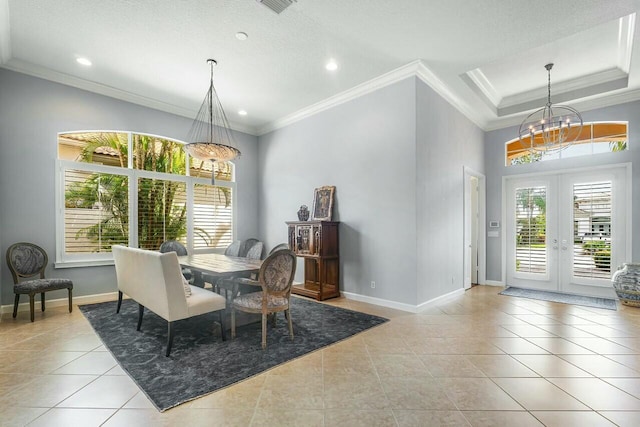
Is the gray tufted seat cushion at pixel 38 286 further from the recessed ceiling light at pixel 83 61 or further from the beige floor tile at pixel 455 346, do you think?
the beige floor tile at pixel 455 346

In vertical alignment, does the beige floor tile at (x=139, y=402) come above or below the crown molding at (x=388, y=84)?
below

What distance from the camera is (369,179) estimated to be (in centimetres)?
476

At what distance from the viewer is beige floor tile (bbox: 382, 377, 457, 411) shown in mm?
2043

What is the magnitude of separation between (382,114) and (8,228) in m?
5.65

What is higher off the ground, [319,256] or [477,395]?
[319,256]

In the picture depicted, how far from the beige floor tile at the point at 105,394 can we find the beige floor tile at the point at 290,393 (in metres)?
0.76

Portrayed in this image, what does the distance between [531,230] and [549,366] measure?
13.1 feet

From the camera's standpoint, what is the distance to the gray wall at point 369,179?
4289 mm

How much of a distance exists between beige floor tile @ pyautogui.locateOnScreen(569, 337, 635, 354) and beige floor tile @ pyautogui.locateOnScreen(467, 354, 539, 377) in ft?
3.28

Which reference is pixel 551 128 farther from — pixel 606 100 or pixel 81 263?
pixel 81 263

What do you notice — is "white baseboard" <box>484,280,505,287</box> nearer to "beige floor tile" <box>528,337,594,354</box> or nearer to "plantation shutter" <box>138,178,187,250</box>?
"beige floor tile" <box>528,337,594,354</box>

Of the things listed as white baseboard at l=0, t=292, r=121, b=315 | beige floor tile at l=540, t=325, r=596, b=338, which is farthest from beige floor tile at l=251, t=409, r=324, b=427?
white baseboard at l=0, t=292, r=121, b=315

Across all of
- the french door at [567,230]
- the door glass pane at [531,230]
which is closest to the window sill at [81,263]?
the french door at [567,230]

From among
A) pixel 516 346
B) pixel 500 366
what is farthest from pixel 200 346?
pixel 516 346
